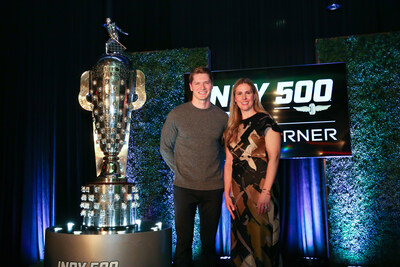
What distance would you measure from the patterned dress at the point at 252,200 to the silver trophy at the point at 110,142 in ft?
1.99

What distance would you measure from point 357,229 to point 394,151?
76 cm

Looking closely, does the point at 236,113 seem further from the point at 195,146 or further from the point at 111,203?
the point at 111,203

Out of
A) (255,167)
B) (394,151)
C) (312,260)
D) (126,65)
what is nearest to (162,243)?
(255,167)

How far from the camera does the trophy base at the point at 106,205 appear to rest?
177 centimetres

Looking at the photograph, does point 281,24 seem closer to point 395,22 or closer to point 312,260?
point 395,22

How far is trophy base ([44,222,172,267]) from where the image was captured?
5.18ft

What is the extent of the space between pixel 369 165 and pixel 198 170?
183 centimetres

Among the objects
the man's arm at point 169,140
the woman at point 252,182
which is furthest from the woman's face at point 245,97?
the man's arm at point 169,140

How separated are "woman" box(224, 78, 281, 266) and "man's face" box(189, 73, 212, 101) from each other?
224 millimetres

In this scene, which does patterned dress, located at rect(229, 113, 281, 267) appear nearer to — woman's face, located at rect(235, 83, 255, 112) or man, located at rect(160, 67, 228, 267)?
woman's face, located at rect(235, 83, 255, 112)

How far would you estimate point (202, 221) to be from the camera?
1.92m

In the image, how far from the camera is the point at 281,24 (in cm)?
323

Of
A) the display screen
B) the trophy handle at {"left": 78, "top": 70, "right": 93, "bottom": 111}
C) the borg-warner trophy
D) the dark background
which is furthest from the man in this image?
the dark background

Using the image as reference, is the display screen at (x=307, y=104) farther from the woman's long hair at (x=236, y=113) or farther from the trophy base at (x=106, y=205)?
the trophy base at (x=106, y=205)
